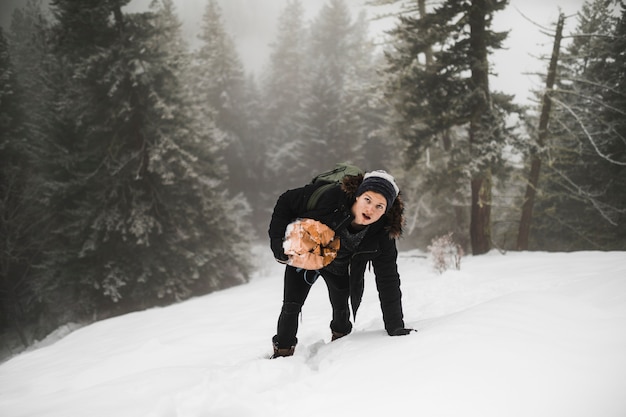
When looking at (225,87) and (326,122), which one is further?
(225,87)

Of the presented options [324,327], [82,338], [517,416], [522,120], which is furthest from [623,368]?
[522,120]

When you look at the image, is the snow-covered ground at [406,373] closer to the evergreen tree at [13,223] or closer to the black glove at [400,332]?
the black glove at [400,332]

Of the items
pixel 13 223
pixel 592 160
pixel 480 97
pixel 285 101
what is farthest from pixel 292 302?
pixel 285 101

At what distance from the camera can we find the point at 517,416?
1.40 meters

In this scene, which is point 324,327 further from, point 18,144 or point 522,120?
point 18,144

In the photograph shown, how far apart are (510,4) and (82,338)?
1271 centimetres

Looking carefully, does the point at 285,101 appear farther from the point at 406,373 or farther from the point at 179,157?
the point at 406,373

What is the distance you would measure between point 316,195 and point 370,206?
52 cm

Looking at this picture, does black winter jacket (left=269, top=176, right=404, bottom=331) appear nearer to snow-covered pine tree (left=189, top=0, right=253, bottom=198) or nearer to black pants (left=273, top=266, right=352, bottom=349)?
black pants (left=273, top=266, right=352, bottom=349)

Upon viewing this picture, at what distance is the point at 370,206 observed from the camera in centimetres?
240

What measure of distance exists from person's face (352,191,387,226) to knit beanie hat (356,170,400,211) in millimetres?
33

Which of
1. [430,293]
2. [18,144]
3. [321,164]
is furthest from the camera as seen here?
[321,164]

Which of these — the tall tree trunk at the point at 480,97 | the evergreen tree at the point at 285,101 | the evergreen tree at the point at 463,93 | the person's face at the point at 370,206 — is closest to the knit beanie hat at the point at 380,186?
the person's face at the point at 370,206

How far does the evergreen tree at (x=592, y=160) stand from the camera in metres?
12.1
